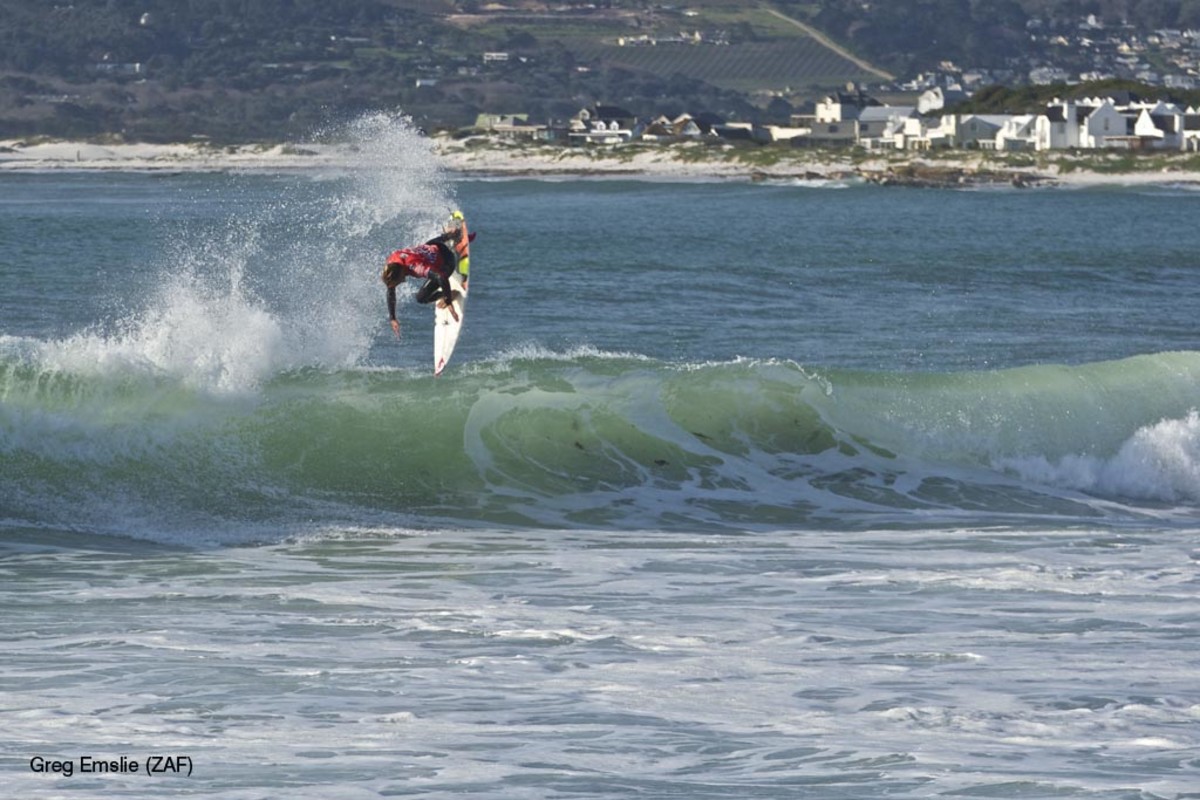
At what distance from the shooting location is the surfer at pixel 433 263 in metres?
17.1

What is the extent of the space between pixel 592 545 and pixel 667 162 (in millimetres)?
109715

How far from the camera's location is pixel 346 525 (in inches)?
633

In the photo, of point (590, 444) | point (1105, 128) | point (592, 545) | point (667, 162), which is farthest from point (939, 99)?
point (592, 545)

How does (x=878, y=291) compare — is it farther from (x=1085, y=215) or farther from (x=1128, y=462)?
(x=1085, y=215)

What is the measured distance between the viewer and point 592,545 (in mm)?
15328

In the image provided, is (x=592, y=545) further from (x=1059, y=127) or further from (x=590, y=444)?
(x=1059, y=127)

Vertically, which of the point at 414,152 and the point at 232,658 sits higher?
the point at 414,152

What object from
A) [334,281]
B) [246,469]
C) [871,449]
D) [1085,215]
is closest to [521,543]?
[246,469]

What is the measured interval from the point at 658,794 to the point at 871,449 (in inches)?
417

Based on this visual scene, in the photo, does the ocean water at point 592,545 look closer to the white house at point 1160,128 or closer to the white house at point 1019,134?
the white house at point 1160,128

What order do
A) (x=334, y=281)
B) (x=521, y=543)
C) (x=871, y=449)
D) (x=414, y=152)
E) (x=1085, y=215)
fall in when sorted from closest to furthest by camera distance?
(x=521, y=543)
(x=871, y=449)
(x=414, y=152)
(x=334, y=281)
(x=1085, y=215)

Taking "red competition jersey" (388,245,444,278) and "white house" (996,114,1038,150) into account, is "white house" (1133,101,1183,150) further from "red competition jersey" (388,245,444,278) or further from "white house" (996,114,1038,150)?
"red competition jersey" (388,245,444,278)

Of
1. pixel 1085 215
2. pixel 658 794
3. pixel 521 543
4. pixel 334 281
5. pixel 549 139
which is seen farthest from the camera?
pixel 549 139

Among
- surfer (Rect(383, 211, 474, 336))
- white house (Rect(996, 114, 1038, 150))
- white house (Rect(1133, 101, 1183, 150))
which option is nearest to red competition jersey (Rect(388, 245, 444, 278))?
surfer (Rect(383, 211, 474, 336))
